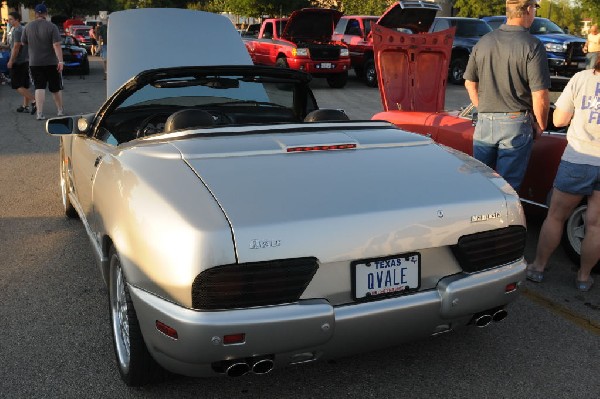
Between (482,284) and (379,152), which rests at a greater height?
(379,152)

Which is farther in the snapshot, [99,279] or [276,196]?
[99,279]

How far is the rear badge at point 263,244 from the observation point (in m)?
2.40

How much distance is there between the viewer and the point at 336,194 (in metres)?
2.70

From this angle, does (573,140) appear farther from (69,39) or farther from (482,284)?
(69,39)

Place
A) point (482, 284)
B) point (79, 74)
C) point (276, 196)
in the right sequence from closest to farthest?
point (276, 196), point (482, 284), point (79, 74)

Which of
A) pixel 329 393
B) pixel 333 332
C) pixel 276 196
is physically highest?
pixel 276 196

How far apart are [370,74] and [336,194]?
16326 mm

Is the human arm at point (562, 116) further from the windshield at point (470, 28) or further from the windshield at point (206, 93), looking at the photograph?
the windshield at point (470, 28)

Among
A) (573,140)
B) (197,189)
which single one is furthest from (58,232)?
(573,140)

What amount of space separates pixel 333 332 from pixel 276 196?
0.61 m

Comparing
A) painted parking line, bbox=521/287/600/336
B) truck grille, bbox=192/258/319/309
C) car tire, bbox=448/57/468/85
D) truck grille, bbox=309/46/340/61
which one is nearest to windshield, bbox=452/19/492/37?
car tire, bbox=448/57/468/85

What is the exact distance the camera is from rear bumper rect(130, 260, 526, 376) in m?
2.39

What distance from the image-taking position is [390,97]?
280 inches

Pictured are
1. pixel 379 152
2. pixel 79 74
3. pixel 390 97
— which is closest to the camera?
pixel 379 152
